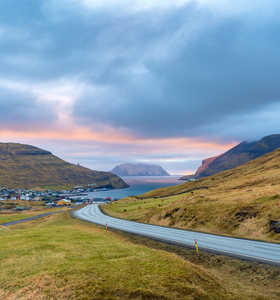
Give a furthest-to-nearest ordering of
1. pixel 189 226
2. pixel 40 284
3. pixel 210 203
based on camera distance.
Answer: pixel 210 203 < pixel 189 226 < pixel 40 284

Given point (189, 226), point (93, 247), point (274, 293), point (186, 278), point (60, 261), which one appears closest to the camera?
point (186, 278)

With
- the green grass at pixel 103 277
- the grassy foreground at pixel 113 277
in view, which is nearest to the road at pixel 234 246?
the grassy foreground at pixel 113 277

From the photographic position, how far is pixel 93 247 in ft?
74.6

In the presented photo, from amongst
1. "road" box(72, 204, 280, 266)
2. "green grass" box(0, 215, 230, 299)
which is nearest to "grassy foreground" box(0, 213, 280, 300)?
"green grass" box(0, 215, 230, 299)

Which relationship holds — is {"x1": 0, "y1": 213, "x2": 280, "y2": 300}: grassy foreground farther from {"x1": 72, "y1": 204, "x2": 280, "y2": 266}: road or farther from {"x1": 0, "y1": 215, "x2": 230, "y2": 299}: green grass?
{"x1": 72, "y1": 204, "x2": 280, "y2": 266}: road

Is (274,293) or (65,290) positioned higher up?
(65,290)

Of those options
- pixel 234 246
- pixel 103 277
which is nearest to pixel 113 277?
pixel 103 277

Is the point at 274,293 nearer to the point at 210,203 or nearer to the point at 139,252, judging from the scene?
the point at 139,252

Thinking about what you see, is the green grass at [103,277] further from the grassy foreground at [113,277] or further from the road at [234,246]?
the road at [234,246]

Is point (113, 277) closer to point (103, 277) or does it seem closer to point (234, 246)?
point (103, 277)

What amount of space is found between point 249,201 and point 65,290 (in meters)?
43.2

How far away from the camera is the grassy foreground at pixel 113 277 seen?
40.9ft

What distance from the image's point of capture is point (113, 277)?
1395 cm

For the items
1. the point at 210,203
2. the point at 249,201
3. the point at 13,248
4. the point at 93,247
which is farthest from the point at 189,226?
the point at 13,248
